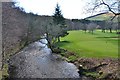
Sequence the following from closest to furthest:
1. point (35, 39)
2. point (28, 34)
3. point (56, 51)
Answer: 1. point (56, 51)
2. point (28, 34)
3. point (35, 39)

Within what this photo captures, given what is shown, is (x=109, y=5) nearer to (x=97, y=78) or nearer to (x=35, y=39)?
(x=97, y=78)

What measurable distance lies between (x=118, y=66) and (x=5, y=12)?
45.7 ft

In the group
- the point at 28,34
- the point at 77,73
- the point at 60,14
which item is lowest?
the point at 77,73

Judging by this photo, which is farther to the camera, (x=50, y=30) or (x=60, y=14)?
(x=60, y=14)

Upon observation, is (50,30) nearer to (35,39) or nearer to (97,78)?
(35,39)

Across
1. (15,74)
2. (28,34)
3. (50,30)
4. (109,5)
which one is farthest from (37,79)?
(28,34)

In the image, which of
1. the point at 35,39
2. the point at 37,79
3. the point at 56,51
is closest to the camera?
the point at 37,79

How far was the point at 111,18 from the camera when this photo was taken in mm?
23484

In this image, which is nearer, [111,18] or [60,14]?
[111,18]

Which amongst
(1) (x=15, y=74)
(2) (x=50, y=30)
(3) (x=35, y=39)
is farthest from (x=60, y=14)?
(1) (x=15, y=74)

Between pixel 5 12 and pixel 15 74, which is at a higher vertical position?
pixel 5 12

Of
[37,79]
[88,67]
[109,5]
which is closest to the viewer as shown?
[109,5]

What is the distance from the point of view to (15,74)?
83.9 ft

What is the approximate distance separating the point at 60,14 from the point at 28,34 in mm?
14105
